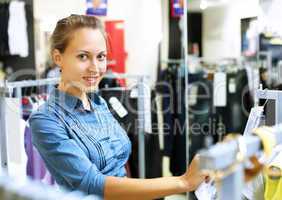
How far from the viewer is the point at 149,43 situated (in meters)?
4.19

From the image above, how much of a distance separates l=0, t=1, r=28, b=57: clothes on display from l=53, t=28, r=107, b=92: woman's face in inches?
100

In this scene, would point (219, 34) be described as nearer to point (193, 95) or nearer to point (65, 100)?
point (193, 95)

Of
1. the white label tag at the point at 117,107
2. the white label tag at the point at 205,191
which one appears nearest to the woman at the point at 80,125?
the white label tag at the point at 205,191

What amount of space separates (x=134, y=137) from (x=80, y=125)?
1215mm

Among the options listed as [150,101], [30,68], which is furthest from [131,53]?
[150,101]

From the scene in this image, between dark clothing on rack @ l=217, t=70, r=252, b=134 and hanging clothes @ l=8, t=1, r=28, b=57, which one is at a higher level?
hanging clothes @ l=8, t=1, r=28, b=57

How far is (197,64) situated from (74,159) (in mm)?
2892

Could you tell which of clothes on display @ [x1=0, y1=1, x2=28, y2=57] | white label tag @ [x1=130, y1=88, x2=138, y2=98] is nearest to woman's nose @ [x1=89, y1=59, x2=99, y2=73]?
white label tag @ [x1=130, y1=88, x2=138, y2=98]

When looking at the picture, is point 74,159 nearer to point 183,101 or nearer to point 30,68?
point 183,101

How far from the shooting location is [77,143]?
1.25 meters

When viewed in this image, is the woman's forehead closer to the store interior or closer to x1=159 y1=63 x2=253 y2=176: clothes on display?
the store interior

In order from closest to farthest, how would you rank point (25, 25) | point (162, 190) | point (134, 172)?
point (162, 190)
point (134, 172)
point (25, 25)

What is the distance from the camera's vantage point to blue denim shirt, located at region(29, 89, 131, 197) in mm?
1175

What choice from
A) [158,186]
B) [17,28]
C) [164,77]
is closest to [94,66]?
[158,186]
